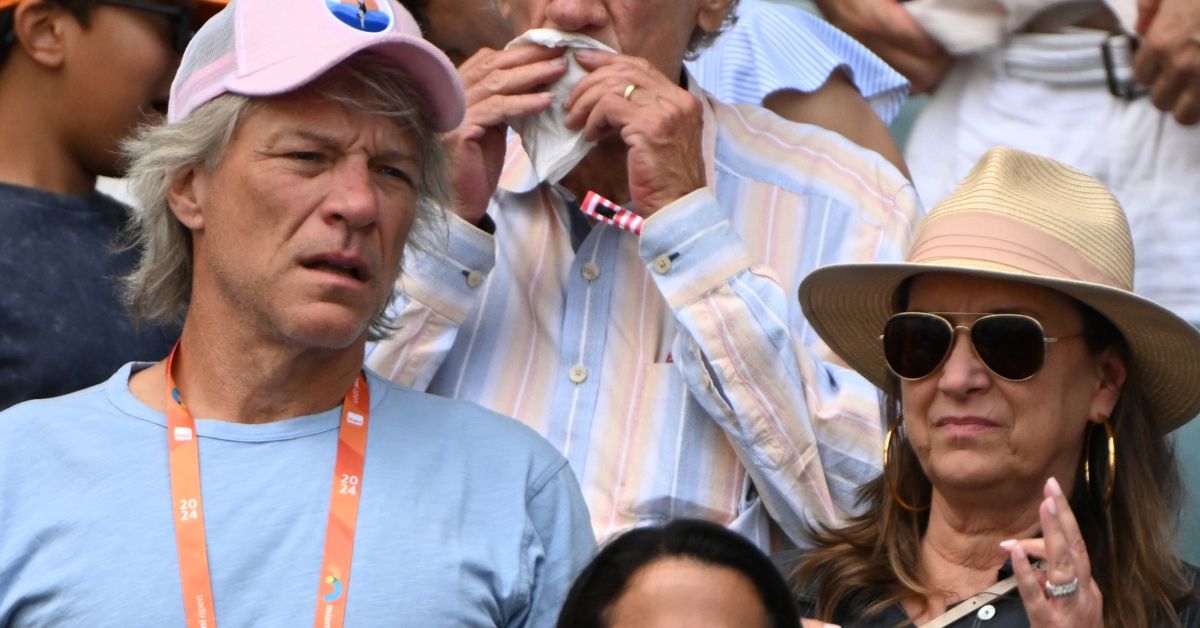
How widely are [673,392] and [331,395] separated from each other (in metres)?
0.74

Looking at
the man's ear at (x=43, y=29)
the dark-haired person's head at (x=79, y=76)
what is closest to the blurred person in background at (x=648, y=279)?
the dark-haired person's head at (x=79, y=76)


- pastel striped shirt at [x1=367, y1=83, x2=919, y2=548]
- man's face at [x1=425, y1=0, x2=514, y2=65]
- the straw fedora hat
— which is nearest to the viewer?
the straw fedora hat

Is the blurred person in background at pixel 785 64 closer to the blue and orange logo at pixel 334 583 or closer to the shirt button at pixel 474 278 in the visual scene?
the shirt button at pixel 474 278

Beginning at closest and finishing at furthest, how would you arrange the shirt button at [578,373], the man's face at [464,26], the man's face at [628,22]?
the shirt button at [578,373] → the man's face at [628,22] → the man's face at [464,26]

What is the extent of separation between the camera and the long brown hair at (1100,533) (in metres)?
2.85

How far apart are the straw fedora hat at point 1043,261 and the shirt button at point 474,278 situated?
1.90 feet

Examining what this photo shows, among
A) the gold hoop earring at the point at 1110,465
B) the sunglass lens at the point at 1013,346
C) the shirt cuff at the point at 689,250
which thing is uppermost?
the sunglass lens at the point at 1013,346

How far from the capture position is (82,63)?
3734 millimetres

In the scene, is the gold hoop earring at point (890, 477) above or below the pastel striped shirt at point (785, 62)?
above

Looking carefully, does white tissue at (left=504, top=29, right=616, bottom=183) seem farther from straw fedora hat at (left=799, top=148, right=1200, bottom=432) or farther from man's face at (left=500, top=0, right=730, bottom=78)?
straw fedora hat at (left=799, top=148, right=1200, bottom=432)

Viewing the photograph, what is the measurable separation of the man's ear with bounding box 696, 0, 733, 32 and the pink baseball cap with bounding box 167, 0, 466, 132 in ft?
3.20

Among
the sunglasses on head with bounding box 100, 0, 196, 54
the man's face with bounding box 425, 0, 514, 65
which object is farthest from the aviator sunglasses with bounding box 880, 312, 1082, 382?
the sunglasses on head with bounding box 100, 0, 196, 54

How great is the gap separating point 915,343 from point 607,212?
2.36 ft

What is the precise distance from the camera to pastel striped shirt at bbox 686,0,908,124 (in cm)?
436
